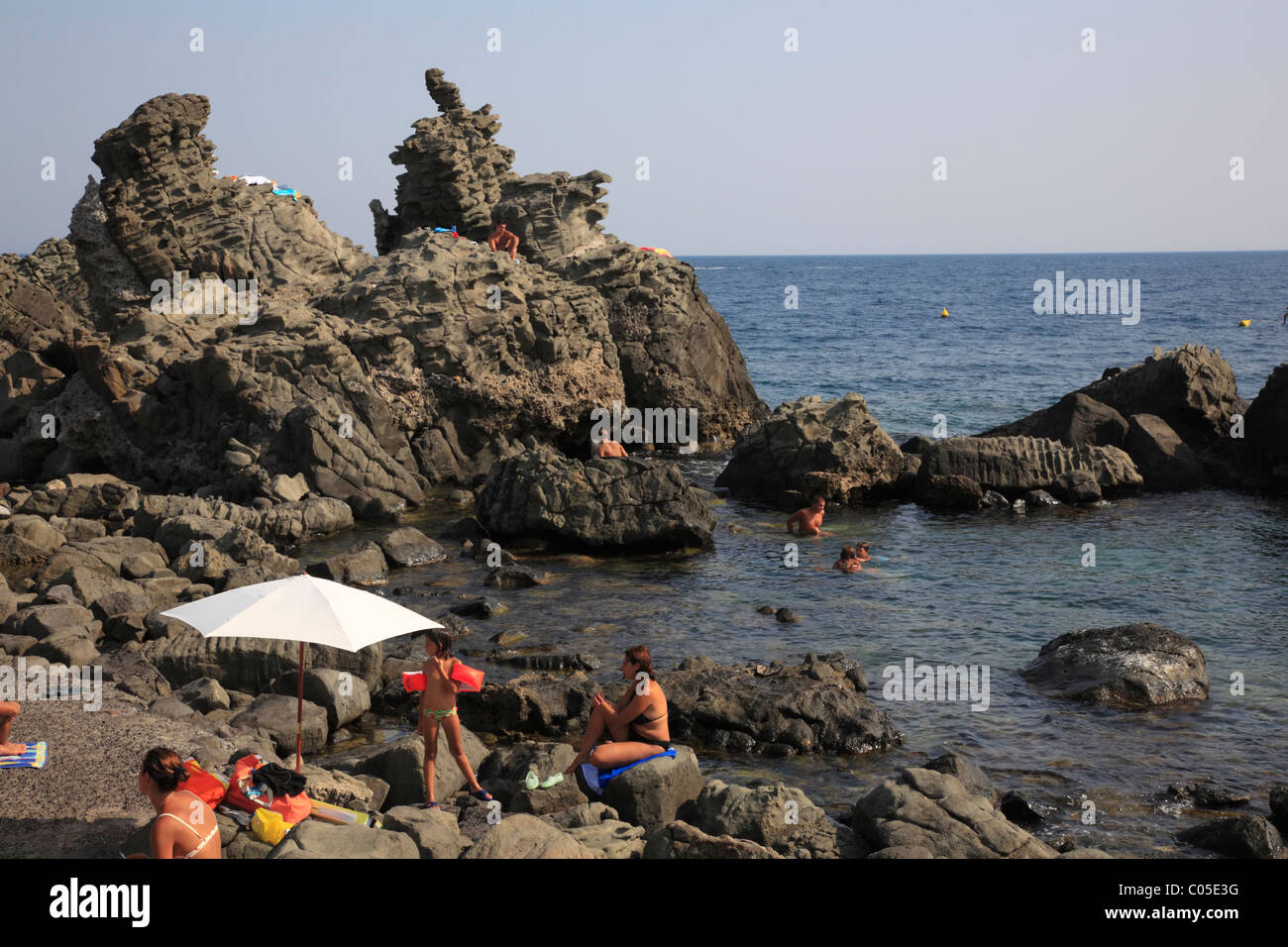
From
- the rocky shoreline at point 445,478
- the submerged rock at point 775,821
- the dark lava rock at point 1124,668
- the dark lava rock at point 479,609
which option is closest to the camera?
the submerged rock at point 775,821

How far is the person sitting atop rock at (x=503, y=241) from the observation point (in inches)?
Result: 1592

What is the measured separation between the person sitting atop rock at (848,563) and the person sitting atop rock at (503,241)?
65.0 ft

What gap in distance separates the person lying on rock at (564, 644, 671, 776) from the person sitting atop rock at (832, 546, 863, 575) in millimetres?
13062

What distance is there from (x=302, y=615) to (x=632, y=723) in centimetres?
418

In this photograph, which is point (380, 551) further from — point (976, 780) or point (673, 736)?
point (976, 780)

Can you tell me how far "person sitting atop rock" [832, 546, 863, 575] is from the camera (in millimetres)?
25562

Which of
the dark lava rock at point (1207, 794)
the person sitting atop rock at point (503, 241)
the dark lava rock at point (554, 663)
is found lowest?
the dark lava rock at point (1207, 794)

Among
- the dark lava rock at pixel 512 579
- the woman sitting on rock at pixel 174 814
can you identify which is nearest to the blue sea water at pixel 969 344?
the dark lava rock at pixel 512 579

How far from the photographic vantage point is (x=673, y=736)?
16.2 meters

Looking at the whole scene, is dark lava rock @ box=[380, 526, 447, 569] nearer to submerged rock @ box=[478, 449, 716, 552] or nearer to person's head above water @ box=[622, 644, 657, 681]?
submerged rock @ box=[478, 449, 716, 552]

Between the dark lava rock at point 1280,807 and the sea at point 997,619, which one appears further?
the sea at point 997,619

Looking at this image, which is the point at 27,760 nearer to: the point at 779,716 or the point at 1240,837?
the point at 779,716

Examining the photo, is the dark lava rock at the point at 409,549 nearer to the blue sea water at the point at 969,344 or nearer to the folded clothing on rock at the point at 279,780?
the folded clothing on rock at the point at 279,780

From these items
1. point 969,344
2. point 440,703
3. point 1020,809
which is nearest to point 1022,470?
point 1020,809
